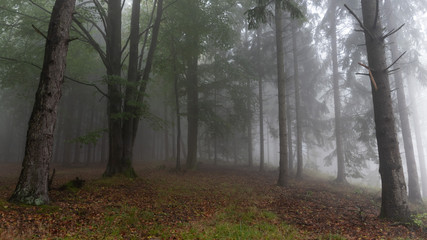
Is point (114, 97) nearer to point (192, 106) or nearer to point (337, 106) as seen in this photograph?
point (192, 106)

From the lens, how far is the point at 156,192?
8.70m

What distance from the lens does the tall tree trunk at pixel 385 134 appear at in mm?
6141

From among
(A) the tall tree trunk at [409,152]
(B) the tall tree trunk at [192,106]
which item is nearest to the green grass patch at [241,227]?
(A) the tall tree trunk at [409,152]

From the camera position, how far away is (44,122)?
5.66 meters

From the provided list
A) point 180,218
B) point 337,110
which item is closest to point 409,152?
point 337,110

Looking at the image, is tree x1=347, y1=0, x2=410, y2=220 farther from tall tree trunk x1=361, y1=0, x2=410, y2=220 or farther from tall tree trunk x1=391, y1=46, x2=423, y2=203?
tall tree trunk x1=391, y1=46, x2=423, y2=203

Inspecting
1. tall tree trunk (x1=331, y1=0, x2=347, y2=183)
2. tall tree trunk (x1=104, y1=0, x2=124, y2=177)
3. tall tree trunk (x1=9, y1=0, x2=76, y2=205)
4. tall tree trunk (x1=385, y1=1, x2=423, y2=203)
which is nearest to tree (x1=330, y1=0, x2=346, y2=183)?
tall tree trunk (x1=331, y1=0, x2=347, y2=183)

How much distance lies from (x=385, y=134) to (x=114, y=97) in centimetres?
1012

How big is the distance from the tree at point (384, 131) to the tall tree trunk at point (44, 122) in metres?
7.36

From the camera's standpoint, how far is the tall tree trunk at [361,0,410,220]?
614 centimetres

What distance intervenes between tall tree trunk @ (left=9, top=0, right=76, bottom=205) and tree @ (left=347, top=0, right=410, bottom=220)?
736cm

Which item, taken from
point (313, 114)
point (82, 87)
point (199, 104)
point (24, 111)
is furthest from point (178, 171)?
point (24, 111)

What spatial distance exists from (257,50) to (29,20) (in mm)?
14176

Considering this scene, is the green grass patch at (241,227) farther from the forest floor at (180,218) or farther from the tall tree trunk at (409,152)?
the tall tree trunk at (409,152)
